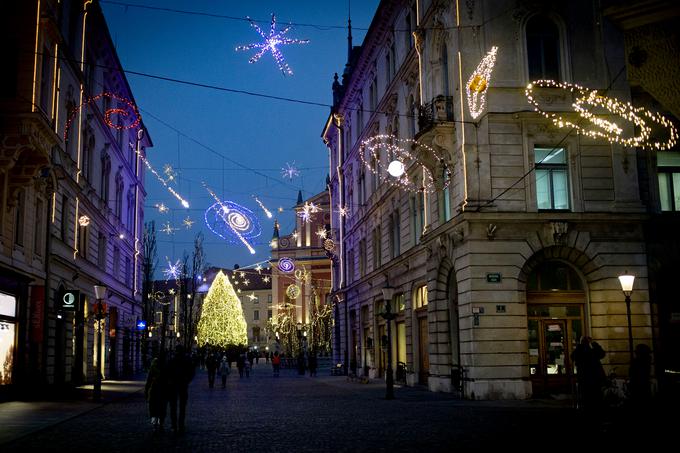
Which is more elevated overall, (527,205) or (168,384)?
(527,205)

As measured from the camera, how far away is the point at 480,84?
24.5 metres

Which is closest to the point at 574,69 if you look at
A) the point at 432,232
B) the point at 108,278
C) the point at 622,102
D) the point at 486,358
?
the point at 622,102

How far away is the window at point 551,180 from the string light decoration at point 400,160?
130 inches

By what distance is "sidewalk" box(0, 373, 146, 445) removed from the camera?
53.4 ft

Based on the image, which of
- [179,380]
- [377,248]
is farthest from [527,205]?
[377,248]

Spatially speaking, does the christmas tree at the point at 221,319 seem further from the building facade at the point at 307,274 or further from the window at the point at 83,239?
the window at the point at 83,239

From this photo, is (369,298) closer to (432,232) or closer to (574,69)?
(432,232)

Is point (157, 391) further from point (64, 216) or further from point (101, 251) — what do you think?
point (101, 251)

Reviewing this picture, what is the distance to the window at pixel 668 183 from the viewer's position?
1022 inches

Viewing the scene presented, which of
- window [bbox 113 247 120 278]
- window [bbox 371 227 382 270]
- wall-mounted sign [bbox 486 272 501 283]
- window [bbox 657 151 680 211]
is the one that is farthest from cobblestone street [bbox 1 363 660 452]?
window [bbox 113 247 120 278]

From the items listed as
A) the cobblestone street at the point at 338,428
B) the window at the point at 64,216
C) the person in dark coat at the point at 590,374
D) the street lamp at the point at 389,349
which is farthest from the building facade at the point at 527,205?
the window at the point at 64,216

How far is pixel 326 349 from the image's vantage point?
84.2 m

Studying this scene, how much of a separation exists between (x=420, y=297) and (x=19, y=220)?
16.0 m

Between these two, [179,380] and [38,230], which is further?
[38,230]
